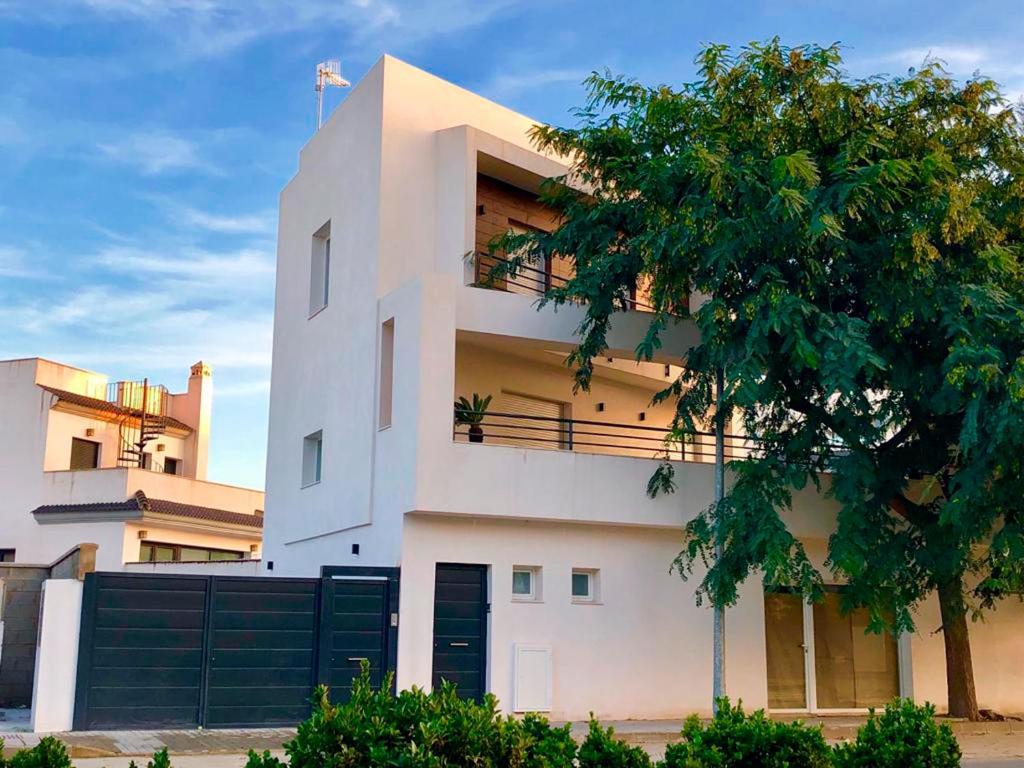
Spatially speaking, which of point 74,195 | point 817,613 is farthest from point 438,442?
point 74,195

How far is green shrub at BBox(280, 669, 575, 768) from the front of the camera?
20.8 feet

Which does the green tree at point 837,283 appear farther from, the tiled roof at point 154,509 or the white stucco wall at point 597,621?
the tiled roof at point 154,509

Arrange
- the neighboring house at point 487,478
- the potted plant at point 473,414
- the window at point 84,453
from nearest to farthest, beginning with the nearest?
the neighboring house at point 487,478
the potted plant at point 473,414
the window at point 84,453

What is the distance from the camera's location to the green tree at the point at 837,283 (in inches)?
595

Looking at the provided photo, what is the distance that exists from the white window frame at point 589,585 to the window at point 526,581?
54cm

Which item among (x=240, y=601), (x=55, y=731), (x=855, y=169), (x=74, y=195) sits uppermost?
(x=74, y=195)

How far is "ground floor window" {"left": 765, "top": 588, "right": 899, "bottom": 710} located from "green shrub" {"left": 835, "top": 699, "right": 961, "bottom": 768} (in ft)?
38.1

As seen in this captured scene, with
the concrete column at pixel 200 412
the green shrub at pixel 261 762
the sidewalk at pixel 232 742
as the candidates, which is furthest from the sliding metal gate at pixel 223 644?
the concrete column at pixel 200 412

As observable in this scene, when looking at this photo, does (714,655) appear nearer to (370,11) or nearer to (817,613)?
(817,613)

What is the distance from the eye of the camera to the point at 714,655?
17172 millimetres

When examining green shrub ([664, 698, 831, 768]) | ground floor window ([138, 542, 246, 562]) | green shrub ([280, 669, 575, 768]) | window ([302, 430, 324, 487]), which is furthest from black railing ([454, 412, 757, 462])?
ground floor window ([138, 542, 246, 562])

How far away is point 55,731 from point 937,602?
14620 millimetres

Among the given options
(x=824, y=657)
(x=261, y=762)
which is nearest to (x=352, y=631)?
(x=824, y=657)

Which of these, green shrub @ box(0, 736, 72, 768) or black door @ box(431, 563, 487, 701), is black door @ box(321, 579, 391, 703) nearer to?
black door @ box(431, 563, 487, 701)
